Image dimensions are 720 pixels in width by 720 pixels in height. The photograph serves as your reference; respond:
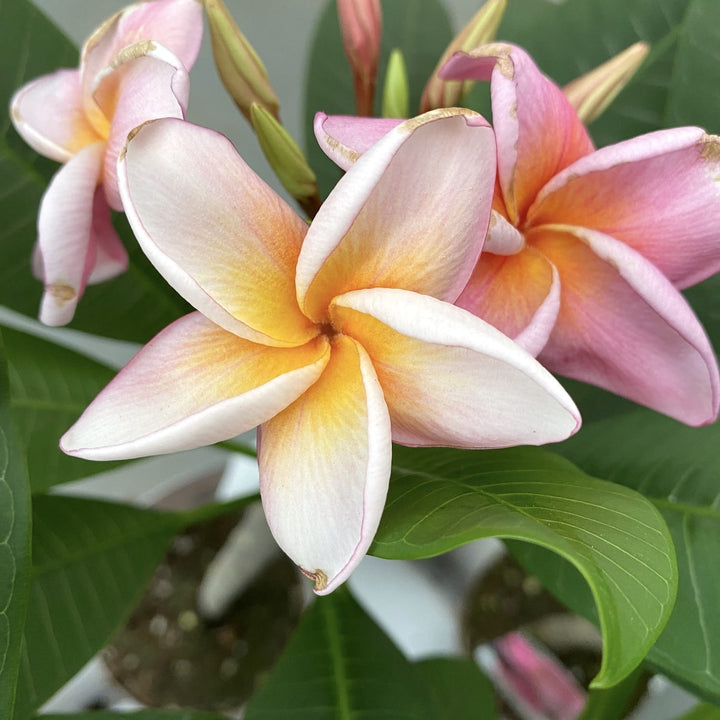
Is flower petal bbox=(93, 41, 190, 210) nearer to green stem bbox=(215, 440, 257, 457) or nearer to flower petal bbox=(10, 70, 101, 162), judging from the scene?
flower petal bbox=(10, 70, 101, 162)

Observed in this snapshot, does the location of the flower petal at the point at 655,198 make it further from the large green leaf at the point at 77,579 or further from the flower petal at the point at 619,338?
the large green leaf at the point at 77,579

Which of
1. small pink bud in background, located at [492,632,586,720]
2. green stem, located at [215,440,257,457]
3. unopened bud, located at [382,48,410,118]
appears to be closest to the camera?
unopened bud, located at [382,48,410,118]

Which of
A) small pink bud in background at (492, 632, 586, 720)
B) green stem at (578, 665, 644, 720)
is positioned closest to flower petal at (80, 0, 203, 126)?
green stem at (578, 665, 644, 720)

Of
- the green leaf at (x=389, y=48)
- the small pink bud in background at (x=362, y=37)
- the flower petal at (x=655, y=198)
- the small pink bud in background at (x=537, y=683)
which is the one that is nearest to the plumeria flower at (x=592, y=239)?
the flower petal at (x=655, y=198)

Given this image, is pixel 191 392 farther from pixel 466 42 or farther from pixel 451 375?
pixel 466 42

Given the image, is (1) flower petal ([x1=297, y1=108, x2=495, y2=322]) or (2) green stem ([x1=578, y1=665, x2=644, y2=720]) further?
(2) green stem ([x1=578, y1=665, x2=644, y2=720])

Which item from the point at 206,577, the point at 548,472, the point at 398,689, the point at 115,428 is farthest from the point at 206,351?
the point at 206,577

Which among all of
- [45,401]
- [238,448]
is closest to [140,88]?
[45,401]
